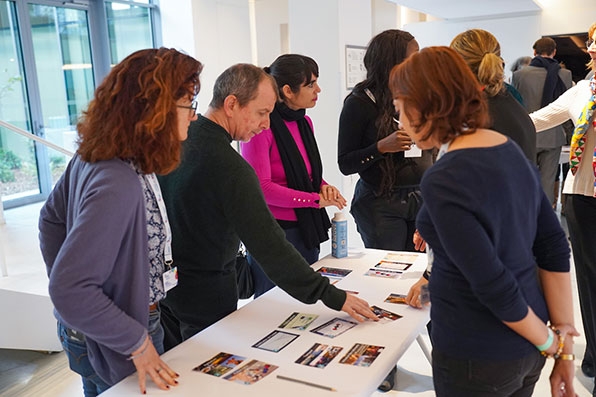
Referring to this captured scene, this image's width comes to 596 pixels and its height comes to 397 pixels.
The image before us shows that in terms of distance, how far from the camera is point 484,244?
0.98 meters

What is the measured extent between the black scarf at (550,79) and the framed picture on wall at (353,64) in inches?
80.6

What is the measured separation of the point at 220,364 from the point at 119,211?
0.45m

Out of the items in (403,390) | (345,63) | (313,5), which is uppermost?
(313,5)

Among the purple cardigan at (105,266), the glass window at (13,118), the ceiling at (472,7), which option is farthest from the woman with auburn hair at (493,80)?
the glass window at (13,118)

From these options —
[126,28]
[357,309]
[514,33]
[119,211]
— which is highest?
[126,28]

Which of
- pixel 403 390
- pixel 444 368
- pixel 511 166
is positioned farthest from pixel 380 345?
pixel 403 390

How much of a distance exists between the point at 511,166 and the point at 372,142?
4.12 ft

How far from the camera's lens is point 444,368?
3.69 feet

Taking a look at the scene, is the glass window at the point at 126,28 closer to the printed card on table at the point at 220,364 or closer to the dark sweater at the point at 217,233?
the dark sweater at the point at 217,233

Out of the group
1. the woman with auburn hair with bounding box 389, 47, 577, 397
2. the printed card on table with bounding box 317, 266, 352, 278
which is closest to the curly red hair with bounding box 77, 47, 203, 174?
the woman with auburn hair with bounding box 389, 47, 577, 397

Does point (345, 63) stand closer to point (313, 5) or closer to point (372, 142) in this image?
point (313, 5)

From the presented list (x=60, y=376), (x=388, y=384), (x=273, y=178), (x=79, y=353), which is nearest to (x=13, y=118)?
(x=60, y=376)

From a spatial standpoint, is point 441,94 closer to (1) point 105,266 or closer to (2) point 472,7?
(1) point 105,266

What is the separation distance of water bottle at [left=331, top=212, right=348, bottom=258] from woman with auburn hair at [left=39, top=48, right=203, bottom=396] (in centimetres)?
91
